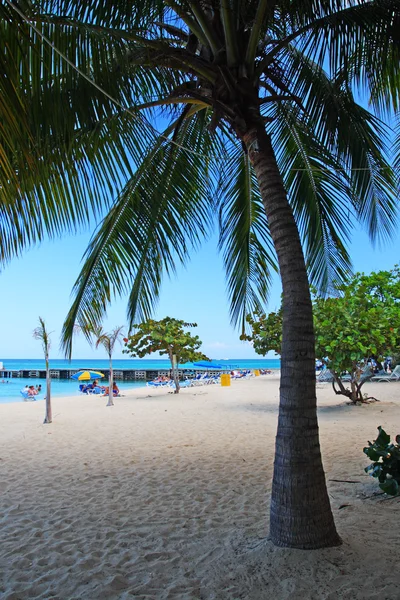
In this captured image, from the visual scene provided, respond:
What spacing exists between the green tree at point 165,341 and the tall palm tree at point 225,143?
46.0 feet

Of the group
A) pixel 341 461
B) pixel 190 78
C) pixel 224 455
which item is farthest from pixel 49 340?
pixel 190 78

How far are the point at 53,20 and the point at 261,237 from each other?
13.2 ft

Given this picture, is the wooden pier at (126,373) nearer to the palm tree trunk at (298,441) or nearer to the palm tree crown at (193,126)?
the palm tree crown at (193,126)

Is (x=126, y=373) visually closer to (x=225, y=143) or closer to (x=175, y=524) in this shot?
(x=225, y=143)

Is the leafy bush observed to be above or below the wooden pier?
above

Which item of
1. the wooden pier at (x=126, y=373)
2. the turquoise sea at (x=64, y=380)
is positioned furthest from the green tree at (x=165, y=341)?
the wooden pier at (x=126, y=373)

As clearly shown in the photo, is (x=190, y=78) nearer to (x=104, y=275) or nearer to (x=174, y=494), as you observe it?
(x=104, y=275)

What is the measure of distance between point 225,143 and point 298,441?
4.16 m

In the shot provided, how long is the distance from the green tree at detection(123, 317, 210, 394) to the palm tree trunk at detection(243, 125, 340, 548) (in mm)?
16756

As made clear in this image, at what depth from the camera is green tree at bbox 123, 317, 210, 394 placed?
2011 cm

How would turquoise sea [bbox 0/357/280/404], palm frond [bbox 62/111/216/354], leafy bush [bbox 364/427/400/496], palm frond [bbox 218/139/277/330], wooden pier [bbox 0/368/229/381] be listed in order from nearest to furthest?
leafy bush [bbox 364/427/400/496] < palm frond [bbox 62/111/216/354] < palm frond [bbox 218/139/277/330] < turquoise sea [bbox 0/357/280/404] < wooden pier [bbox 0/368/229/381]

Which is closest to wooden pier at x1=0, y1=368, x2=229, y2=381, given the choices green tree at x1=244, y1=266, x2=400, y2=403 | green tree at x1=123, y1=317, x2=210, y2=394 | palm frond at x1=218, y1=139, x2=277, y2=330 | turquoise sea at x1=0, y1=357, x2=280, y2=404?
turquoise sea at x1=0, y1=357, x2=280, y2=404

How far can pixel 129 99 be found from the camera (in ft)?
11.5

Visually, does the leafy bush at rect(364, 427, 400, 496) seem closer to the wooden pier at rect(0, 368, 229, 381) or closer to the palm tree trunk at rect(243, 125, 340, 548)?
the palm tree trunk at rect(243, 125, 340, 548)
